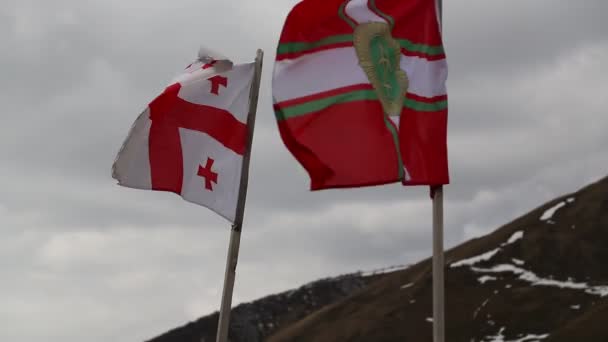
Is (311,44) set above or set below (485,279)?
above

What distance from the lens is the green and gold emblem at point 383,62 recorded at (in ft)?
56.9

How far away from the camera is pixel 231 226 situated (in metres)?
20.3

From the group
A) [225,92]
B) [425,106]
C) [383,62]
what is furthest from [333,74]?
[225,92]

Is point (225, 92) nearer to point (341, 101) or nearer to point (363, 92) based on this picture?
point (341, 101)

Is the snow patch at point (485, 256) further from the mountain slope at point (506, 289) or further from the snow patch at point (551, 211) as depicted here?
the snow patch at point (551, 211)

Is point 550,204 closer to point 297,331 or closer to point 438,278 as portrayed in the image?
point 297,331

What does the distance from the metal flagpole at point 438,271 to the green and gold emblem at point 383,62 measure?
1.75 metres

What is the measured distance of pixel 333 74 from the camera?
58.2 feet

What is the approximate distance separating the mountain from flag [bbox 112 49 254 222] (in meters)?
97.5

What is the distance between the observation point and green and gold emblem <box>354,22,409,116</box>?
1733 cm

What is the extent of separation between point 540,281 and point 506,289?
4902 millimetres

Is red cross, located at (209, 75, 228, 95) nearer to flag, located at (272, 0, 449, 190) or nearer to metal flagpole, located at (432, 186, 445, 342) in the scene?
flag, located at (272, 0, 449, 190)

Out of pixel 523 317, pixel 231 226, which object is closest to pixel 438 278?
pixel 231 226

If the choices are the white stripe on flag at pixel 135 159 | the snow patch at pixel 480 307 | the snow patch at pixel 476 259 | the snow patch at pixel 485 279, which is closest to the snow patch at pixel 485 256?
the snow patch at pixel 476 259
